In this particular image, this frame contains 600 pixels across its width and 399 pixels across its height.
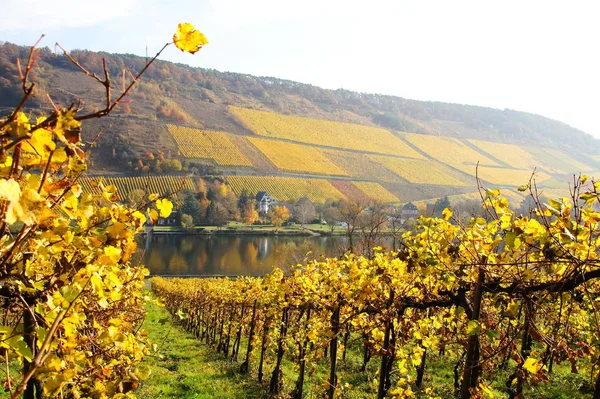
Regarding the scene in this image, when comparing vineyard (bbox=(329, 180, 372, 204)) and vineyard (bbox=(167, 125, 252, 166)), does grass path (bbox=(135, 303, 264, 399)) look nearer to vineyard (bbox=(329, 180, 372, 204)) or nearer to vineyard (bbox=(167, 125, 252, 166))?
vineyard (bbox=(329, 180, 372, 204))

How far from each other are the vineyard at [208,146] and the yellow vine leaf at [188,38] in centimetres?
8087

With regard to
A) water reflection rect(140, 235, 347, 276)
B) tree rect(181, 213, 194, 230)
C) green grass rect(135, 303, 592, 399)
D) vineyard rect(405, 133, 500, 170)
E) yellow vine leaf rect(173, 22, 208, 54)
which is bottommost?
water reflection rect(140, 235, 347, 276)

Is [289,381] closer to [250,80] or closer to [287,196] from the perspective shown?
[287,196]

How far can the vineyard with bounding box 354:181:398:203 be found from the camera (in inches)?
3098

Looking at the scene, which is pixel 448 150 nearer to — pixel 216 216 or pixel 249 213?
pixel 249 213

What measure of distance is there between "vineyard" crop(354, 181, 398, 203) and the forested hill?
3868 cm

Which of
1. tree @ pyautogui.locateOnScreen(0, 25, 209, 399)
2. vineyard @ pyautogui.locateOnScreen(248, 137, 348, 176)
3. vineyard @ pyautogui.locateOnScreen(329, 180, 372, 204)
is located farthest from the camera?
vineyard @ pyautogui.locateOnScreen(248, 137, 348, 176)

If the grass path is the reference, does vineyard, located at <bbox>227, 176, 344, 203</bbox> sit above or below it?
above

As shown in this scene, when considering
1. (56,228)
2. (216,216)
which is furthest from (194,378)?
(216,216)

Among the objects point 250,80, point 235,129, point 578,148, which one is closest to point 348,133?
point 235,129

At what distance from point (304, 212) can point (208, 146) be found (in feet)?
101

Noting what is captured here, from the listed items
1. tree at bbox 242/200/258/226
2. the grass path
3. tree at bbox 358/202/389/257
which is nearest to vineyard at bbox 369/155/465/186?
tree at bbox 242/200/258/226

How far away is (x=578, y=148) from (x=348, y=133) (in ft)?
337

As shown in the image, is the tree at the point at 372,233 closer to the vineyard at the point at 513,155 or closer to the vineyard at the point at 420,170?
the vineyard at the point at 420,170
